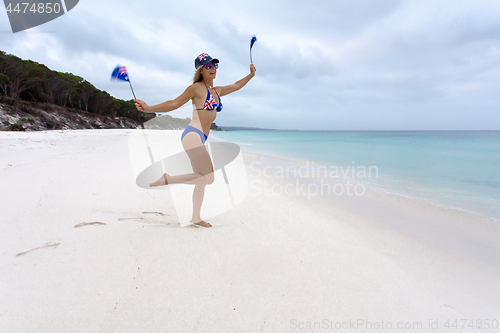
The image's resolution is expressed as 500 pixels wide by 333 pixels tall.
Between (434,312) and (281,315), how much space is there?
118cm

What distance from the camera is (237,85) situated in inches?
127

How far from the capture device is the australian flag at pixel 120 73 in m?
2.45

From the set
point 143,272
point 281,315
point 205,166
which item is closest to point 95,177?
point 205,166

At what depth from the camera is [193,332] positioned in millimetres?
1346

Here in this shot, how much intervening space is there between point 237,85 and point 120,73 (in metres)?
1.50

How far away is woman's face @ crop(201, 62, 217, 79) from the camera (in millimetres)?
2587

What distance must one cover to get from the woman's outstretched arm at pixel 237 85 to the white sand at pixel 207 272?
5.83 feet

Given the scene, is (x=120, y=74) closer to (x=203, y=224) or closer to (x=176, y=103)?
(x=176, y=103)

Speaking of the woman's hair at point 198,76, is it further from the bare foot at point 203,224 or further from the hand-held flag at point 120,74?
the bare foot at point 203,224

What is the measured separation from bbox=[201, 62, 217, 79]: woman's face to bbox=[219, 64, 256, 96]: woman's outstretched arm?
1.28 ft

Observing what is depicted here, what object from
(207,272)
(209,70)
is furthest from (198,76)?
(207,272)

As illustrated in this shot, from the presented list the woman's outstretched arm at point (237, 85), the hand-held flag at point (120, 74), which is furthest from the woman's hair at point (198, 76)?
the hand-held flag at point (120, 74)

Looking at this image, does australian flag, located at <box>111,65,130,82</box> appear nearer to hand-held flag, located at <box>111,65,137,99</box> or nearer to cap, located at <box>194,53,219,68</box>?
hand-held flag, located at <box>111,65,137,99</box>

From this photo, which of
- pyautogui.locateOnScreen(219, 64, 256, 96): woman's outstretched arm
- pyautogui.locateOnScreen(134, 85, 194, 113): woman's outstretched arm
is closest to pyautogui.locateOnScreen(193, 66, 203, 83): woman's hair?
pyautogui.locateOnScreen(134, 85, 194, 113): woman's outstretched arm
